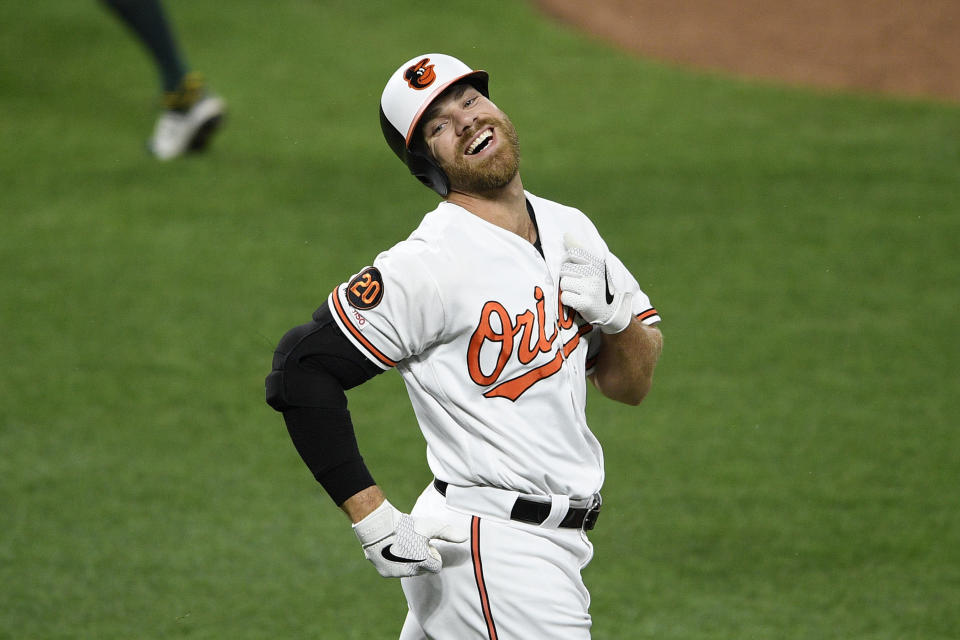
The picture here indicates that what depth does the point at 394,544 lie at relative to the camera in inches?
98.4

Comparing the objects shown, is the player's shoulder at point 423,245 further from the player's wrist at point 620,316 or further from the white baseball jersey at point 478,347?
the player's wrist at point 620,316

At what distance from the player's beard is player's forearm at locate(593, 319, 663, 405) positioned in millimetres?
475

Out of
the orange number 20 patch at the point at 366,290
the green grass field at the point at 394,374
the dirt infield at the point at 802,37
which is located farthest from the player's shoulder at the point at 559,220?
the dirt infield at the point at 802,37

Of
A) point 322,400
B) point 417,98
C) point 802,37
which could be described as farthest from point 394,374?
point 802,37

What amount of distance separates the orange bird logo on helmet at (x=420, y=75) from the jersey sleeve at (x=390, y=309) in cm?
44

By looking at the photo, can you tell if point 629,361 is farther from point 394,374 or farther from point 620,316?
point 394,374

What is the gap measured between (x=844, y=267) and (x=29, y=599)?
4797 millimetres

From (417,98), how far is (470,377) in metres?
0.66

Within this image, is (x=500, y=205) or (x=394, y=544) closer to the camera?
(x=394, y=544)

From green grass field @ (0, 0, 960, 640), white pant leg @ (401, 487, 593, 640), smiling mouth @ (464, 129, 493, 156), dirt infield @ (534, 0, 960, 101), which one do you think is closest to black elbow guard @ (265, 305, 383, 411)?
white pant leg @ (401, 487, 593, 640)

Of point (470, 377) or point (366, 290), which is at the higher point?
point (366, 290)

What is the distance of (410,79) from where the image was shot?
2754 millimetres

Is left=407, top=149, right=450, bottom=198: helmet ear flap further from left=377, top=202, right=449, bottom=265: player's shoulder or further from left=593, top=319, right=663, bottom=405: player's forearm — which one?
left=593, top=319, right=663, bottom=405: player's forearm

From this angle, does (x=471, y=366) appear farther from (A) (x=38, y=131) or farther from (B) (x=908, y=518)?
(A) (x=38, y=131)
